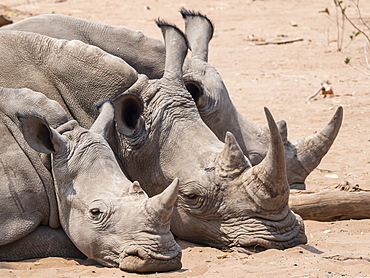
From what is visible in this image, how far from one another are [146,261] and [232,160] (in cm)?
112

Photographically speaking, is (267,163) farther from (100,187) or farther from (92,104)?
(92,104)

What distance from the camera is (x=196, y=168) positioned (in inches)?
236

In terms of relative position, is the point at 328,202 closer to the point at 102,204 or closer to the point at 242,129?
the point at 242,129

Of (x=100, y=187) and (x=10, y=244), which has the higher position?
→ (x=100, y=187)

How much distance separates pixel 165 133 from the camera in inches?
245

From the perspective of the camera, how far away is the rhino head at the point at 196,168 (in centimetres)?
571

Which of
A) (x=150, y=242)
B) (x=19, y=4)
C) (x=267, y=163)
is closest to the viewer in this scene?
(x=150, y=242)

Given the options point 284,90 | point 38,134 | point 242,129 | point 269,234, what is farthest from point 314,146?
point 284,90

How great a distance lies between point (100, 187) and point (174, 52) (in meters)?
1.61

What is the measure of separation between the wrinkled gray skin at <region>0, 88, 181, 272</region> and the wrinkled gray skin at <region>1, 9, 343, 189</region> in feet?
3.27

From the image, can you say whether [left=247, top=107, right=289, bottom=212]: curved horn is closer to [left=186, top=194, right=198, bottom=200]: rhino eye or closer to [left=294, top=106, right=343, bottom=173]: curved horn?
[left=186, top=194, right=198, bottom=200]: rhino eye

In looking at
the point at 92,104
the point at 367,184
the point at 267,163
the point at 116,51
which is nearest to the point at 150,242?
the point at 267,163

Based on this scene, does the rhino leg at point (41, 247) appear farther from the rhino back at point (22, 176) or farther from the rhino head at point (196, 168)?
the rhino head at point (196, 168)

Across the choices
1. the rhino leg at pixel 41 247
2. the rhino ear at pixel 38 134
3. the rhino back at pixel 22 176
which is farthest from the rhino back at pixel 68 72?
the rhino leg at pixel 41 247
